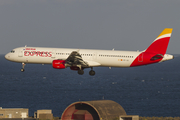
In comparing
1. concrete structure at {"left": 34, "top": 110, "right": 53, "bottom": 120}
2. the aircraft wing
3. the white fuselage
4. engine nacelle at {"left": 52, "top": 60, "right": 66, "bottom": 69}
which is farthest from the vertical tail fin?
concrete structure at {"left": 34, "top": 110, "right": 53, "bottom": 120}

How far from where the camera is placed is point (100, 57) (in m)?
76.6

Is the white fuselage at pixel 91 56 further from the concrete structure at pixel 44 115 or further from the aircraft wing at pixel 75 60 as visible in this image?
the concrete structure at pixel 44 115

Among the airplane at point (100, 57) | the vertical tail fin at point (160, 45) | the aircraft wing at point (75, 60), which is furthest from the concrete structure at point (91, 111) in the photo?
the vertical tail fin at point (160, 45)

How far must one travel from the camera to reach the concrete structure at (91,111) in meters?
76.1

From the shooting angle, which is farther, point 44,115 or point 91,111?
point 44,115

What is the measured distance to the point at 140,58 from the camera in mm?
75875

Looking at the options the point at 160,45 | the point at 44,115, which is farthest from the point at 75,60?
the point at 44,115

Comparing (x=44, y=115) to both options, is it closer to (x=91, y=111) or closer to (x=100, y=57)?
(x=91, y=111)

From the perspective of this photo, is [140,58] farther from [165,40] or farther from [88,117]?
[88,117]

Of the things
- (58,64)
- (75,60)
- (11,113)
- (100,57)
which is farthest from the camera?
(11,113)

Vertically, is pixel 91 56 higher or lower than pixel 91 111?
higher

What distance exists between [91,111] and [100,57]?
12.8 meters

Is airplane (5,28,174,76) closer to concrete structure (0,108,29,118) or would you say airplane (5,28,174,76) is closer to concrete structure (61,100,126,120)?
concrete structure (61,100,126,120)

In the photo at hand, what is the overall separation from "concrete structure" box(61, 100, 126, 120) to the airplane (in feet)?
27.5
